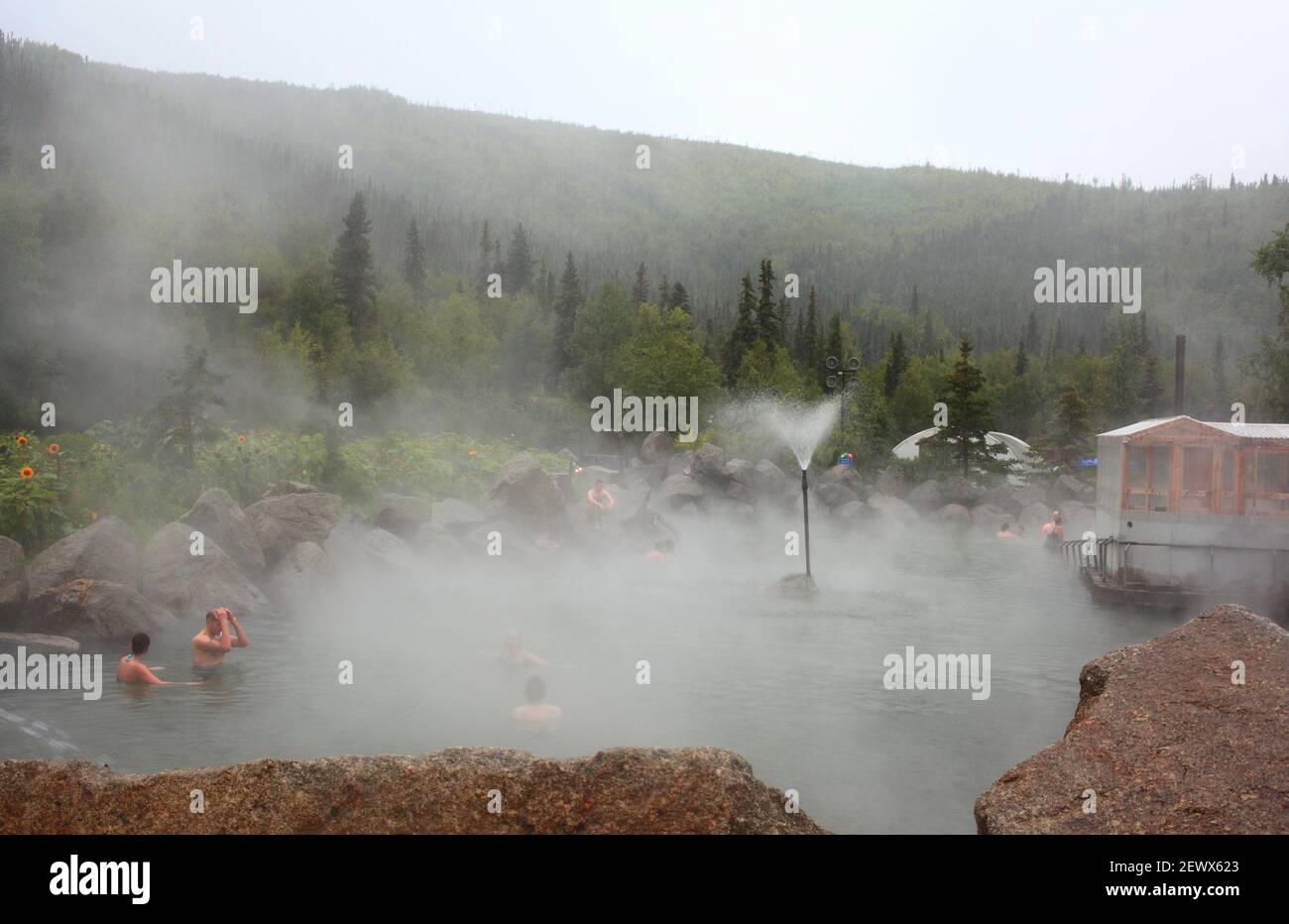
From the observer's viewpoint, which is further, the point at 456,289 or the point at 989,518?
the point at 456,289

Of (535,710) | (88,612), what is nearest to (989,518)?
(535,710)

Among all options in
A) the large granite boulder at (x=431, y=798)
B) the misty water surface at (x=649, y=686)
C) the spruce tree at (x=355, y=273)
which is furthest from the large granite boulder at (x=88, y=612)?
the spruce tree at (x=355, y=273)

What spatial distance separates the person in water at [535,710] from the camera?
1353cm

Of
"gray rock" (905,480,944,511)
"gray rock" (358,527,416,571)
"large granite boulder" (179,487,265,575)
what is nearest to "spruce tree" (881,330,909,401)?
"gray rock" (905,480,944,511)

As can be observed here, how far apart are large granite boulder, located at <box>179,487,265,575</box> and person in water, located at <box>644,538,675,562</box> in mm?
11979

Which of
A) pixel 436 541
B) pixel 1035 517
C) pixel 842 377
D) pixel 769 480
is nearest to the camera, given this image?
pixel 436 541

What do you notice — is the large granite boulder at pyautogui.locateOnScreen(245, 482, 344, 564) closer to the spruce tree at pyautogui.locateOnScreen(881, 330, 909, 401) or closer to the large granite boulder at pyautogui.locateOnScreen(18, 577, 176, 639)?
the large granite boulder at pyautogui.locateOnScreen(18, 577, 176, 639)

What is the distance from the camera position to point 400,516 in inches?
997

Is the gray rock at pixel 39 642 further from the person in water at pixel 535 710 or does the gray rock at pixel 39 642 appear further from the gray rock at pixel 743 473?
the gray rock at pixel 743 473

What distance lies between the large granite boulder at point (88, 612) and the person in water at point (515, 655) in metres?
5.74

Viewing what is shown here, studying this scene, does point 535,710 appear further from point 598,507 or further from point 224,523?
point 598,507

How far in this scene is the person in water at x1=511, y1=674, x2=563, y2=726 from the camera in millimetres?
13531

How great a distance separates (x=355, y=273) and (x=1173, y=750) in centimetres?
6935
